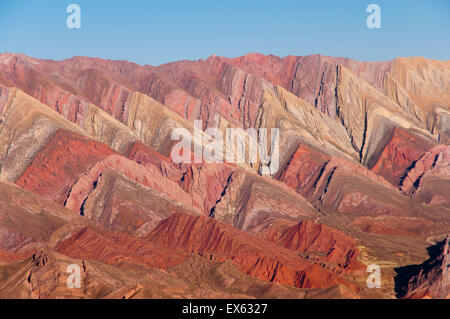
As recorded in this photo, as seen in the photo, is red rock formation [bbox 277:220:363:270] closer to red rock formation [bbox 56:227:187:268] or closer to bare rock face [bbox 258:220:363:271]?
bare rock face [bbox 258:220:363:271]

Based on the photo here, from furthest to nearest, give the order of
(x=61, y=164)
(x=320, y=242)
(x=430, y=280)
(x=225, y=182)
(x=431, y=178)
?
(x=431, y=178)
(x=225, y=182)
(x=61, y=164)
(x=320, y=242)
(x=430, y=280)

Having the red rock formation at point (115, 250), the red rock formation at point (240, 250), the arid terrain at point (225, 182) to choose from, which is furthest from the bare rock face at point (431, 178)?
the red rock formation at point (115, 250)

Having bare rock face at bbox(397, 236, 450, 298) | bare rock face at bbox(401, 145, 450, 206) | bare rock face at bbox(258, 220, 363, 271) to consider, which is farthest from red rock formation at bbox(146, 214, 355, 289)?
bare rock face at bbox(401, 145, 450, 206)

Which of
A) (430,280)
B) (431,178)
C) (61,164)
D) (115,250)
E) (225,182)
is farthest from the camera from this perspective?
(431,178)

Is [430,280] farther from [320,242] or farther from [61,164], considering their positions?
[61,164]

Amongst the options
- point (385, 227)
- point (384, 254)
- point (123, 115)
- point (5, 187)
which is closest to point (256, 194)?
point (385, 227)

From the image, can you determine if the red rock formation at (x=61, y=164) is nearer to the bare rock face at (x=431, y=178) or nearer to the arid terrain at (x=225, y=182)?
the arid terrain at (x=225, y=182)

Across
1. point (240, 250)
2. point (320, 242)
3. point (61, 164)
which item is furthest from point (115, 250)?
point (61, 164)
